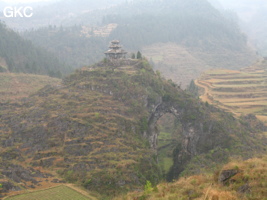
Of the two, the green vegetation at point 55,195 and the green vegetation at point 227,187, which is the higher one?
the green vegetation at point 227,187

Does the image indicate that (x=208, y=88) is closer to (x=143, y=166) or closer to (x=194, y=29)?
(x=143, y=166)

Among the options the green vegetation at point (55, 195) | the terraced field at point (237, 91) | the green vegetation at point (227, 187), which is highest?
the green vegetation at point (227, 187)

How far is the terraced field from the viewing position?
61197 millimetres

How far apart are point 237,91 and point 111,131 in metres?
40.3

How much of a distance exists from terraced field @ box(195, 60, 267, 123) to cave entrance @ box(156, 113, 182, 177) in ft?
34.9

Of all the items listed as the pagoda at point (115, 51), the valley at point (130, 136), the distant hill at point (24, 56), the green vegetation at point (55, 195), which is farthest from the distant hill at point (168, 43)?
the green vegetation at point (55, 195)

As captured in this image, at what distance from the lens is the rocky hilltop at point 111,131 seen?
108ft

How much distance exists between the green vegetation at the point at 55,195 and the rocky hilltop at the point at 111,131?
1.74m

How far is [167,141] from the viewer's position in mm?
63719

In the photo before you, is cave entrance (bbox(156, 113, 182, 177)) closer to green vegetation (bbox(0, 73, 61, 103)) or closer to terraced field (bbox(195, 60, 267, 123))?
terraced field (bbox(195, 60, 267, 123))

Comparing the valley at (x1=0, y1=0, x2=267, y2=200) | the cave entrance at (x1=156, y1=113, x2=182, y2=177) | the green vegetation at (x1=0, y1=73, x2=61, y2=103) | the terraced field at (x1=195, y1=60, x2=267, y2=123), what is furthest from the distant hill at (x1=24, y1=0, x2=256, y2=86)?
the valley at (x1=0, y1=0, x2=267, y2=200)

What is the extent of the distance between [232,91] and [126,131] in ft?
122

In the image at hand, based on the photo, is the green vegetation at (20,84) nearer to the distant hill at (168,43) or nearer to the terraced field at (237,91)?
the terraced field at (237,91)

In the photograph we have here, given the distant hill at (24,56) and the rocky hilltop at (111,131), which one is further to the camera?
the distant hill at (24,56)
